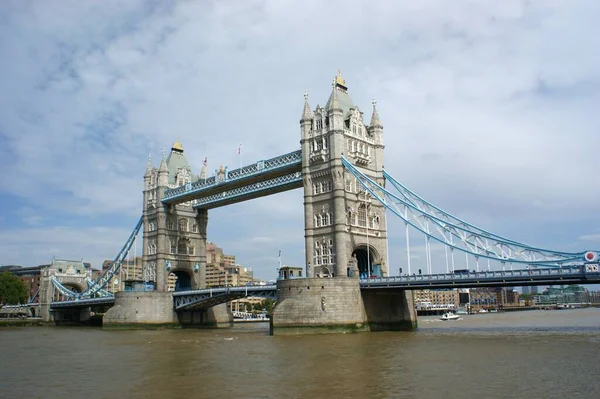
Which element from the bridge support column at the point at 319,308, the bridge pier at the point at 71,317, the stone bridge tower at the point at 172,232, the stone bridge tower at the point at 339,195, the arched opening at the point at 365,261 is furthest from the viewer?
the bridge pier at the point at 71,317

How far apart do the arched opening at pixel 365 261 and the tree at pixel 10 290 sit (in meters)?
74.1

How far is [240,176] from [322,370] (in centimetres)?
4336

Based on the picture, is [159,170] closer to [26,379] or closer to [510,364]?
[26,379]

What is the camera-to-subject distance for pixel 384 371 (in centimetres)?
2511

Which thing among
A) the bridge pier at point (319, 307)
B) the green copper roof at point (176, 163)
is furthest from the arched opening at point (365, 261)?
the green copper roof at point (176, 163)

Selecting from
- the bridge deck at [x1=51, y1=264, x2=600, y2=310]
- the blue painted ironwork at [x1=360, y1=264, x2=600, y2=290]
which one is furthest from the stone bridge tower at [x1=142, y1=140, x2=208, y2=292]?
the blue painted ironwork at [x1=360, y1=264, x2=600, y2=290]

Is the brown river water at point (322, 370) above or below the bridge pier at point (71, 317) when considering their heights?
above

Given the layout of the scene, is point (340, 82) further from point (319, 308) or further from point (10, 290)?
point (10, 290)

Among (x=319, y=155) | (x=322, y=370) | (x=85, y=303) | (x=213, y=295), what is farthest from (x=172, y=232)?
(x=322, y=370)

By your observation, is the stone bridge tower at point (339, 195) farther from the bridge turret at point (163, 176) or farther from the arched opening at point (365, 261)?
the bridge turret at point (163, 176)

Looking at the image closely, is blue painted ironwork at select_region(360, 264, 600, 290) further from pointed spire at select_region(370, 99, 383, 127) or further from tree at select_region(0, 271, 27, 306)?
tree at select_region(0, 271, 27, 306)

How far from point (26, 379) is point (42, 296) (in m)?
82.9

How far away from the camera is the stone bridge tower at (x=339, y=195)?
2141 inches

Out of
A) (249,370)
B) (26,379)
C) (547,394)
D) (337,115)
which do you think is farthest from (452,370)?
(337,115)
